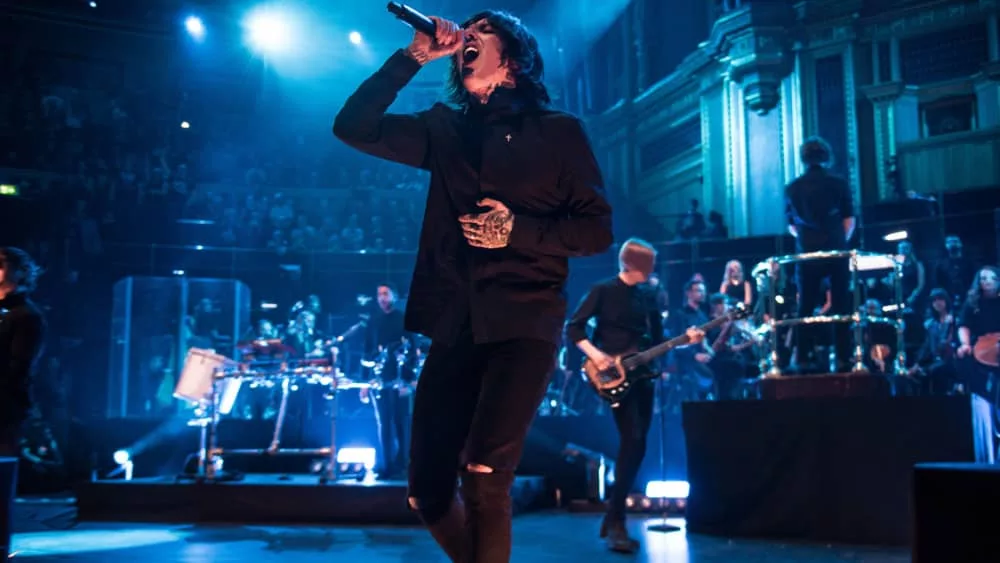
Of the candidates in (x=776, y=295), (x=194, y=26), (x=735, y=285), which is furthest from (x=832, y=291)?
(x=194, y=26)

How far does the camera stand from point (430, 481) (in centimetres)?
263

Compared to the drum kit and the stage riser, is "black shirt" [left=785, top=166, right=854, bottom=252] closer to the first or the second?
the stage riser

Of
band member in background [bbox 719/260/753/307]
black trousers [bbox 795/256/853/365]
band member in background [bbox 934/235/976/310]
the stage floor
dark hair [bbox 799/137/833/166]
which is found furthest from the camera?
band member in background [bbox 934/235/976/310]

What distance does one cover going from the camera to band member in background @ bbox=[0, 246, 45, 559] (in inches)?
219

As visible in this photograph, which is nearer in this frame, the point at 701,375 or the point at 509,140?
the point at 509,140

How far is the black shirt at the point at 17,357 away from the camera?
18.3 feet

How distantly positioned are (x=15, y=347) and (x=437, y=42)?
14.0ft

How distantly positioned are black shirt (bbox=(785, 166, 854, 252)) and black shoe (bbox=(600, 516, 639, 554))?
9.68 feet

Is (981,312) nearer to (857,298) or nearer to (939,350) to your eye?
(939,350)

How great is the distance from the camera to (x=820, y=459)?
6.43 meters

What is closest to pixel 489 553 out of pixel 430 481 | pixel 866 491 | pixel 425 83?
pixel 430 481

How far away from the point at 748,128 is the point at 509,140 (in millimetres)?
17210

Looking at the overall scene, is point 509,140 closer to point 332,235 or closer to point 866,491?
point 866,491

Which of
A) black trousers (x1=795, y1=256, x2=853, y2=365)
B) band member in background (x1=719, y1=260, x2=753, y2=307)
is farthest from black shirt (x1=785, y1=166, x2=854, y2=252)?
band member in background (x1=719, y1=260, x2=753, y2=307)
